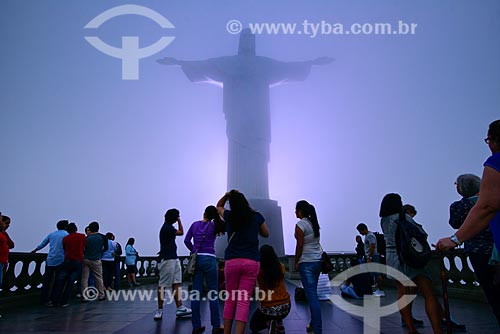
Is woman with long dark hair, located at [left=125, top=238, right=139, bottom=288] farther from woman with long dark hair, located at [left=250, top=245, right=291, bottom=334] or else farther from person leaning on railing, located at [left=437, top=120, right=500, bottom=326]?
person leaning on railing, located at [left=437, top=120, right=500, bottom=326]

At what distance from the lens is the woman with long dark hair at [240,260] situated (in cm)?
350

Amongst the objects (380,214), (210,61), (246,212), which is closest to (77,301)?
(246,212)

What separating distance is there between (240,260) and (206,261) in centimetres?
122

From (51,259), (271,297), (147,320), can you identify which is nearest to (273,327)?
(271,297)

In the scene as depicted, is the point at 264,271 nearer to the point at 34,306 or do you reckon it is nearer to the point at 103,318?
the point at 103,318

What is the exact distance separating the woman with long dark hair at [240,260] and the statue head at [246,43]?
18.0 m

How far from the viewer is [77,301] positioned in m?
8.05

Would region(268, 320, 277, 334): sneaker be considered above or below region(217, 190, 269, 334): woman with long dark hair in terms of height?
below

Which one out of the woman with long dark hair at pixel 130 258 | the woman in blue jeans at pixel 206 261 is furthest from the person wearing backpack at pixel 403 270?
the woman with long dark hair at pixel 130 258

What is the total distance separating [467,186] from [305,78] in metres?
17.7
